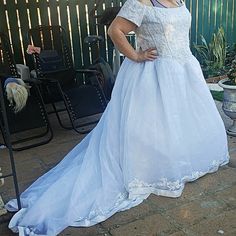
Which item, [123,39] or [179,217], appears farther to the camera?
[123,39]

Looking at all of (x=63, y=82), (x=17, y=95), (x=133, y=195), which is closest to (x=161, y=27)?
(x=133, y=195)

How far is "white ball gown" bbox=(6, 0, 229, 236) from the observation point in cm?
237

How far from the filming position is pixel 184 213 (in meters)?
2.30

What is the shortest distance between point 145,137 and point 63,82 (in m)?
2.06

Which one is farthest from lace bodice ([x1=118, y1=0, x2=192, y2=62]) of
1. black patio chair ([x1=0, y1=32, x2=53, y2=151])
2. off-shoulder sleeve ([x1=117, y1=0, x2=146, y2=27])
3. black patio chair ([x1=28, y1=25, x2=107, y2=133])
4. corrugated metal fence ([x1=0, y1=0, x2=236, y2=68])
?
corrugated metal fence ([x1=0, y1=0, x2=236, y2=68])

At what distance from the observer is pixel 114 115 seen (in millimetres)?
2596

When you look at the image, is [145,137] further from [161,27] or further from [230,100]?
[230,100]

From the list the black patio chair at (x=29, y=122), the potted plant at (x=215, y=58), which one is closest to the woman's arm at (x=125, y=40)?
the black patio chair at (x=29, y=122)

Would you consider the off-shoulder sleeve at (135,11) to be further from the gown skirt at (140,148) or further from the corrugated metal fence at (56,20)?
the corrugated metal fence at (56,20)

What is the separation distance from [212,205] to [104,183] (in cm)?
72

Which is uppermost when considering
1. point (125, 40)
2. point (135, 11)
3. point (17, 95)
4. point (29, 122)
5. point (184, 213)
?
point (135, 11)

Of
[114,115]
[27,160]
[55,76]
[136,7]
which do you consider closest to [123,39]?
[136,7]

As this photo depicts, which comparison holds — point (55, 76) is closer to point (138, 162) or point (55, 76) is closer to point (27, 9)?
point (27, 9)

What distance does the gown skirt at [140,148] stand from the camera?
2.39m
